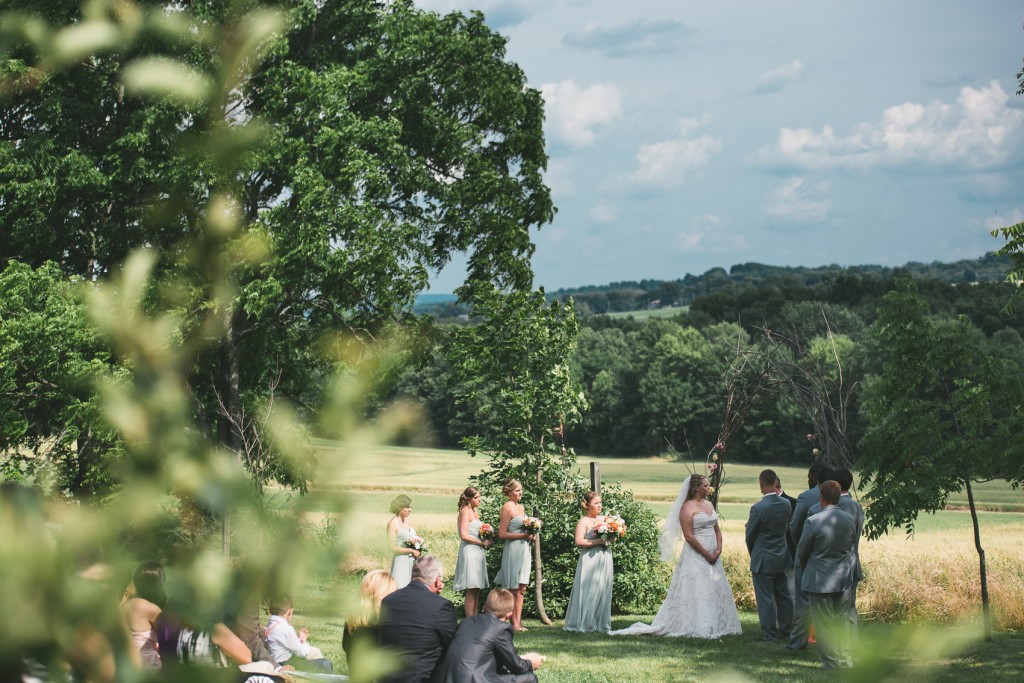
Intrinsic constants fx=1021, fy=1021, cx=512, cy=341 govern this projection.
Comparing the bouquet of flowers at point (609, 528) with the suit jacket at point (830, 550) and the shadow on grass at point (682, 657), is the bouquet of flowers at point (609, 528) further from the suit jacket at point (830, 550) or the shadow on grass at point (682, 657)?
the suit jacket at point (830, 550)

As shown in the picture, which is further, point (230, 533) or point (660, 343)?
point (660, 343)

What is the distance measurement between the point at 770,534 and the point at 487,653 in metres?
4.76

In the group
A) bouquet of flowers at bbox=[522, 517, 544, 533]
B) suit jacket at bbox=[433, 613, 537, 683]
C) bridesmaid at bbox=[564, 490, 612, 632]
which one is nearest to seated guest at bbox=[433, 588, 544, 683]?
suit jacket at bbox=[433, 613, 537, 683]

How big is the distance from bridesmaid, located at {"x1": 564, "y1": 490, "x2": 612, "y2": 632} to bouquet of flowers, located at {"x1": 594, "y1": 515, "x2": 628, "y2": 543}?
0.06 m

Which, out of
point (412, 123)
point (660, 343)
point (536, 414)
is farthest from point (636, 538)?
point (660, 343)

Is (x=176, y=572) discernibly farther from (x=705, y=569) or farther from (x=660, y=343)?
(x=660, y=343)

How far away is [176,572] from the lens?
0.92 meters

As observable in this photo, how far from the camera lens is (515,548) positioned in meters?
12.0

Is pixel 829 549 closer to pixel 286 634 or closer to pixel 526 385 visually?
pixel 526 385

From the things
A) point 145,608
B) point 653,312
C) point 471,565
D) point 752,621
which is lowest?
point 752,621

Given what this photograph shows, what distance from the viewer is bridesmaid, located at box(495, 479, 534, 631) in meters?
12.0

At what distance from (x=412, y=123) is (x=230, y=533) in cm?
2049

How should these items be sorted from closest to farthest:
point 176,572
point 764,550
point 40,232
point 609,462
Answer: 1. point 176,572
2. point 764,550
3. point 40,232
4. point 609,462

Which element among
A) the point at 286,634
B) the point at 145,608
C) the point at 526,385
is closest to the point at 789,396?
the point at 526,385
